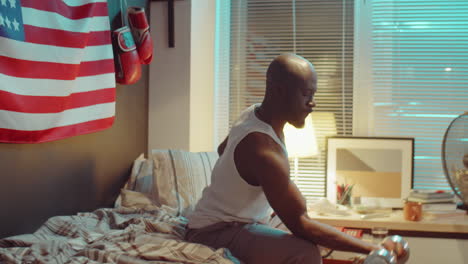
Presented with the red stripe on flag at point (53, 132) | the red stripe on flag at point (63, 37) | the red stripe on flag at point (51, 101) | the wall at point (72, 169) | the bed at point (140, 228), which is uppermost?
the red stripe on flag at point (63, 37)

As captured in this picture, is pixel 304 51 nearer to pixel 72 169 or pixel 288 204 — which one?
pixel 72 169

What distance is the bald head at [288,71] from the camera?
1.88 m

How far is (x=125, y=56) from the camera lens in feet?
8.52

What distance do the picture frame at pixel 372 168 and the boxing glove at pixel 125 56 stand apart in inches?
48.5

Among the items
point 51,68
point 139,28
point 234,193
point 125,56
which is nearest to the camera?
point 234,193

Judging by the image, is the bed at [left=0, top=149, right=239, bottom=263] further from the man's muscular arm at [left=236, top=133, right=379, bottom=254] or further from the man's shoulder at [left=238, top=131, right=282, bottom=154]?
the man's shoulder at [left=238, top=131, right=282, bottom=154]

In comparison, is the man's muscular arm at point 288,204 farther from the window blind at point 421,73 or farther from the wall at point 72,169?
the window blind at point 421,73

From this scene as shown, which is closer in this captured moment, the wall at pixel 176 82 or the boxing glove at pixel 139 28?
the boxing glove at pixel 139 28

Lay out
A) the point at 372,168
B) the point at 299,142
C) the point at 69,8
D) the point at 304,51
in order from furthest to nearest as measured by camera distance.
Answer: the point at 304,51, the point at 372,168, the point at 299,142, the point at 69,8

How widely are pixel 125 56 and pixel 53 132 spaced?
645mm

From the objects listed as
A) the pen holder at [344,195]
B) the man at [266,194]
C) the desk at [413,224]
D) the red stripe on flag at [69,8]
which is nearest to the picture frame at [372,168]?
the pen holder at [344,195]

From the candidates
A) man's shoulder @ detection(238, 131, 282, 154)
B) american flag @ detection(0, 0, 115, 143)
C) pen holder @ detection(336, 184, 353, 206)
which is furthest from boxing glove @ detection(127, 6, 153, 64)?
pen holder @ detection(336, 184, 353, 206)

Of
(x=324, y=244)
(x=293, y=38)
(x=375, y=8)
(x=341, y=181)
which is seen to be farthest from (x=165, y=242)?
(x=375, y=8)

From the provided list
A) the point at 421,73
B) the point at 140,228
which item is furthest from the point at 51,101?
the point at 421,73
